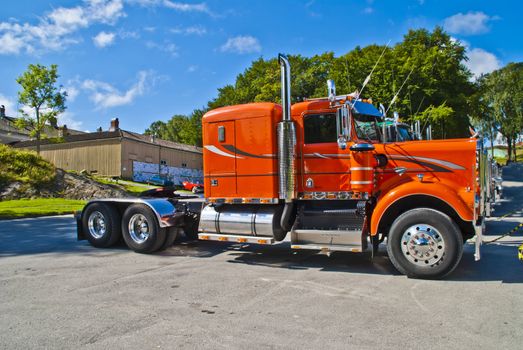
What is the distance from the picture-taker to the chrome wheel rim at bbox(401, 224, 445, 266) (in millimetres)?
6238

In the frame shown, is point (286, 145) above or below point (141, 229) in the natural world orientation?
above

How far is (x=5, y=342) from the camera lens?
407 cm

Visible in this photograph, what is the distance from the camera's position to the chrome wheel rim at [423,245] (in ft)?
20.5

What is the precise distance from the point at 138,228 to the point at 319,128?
14.9 feet

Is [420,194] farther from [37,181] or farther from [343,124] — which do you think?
[37,181]

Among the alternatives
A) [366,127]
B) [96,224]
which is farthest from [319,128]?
[96,224]

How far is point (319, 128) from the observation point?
24.8ft

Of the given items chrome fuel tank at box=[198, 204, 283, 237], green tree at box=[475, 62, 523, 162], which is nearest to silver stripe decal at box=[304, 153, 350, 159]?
chrome fuel tank at box=[198, 204, 283, 237]

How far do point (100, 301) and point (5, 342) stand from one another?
140 centimetres

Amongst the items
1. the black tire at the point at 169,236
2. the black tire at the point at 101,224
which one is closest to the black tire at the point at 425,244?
the black tire at the point at 169,236

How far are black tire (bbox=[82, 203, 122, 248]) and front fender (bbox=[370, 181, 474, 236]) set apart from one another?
19.0 ft

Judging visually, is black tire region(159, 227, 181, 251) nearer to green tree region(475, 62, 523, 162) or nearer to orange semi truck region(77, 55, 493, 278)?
orange semi truck region(77, 55, 493, 278)

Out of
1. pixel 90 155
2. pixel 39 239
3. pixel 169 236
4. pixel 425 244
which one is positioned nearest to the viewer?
pixel 425 244

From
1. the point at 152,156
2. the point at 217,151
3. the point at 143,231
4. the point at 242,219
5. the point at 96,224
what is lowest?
the point at 143,231
